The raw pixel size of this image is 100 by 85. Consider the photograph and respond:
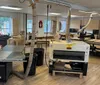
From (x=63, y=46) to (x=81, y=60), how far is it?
2.18 ft

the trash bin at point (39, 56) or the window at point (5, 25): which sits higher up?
the window at point (5, 25)

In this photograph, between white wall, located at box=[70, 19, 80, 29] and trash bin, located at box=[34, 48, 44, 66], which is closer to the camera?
trash bin, located at box=[34, 48, 44, 66]

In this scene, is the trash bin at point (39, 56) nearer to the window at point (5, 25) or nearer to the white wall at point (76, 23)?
the window at point (5, 25)

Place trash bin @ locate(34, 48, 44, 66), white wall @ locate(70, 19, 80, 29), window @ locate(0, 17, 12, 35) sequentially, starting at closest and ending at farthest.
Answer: trash bin @ locate(34, 48, 44, 66) → window @ locate(0, 17, 12, 35) → white wall @ locate(70, 19, 80, 29)

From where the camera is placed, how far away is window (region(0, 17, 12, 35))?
30.6 feet

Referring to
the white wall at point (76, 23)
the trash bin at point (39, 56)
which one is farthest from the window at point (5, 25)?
the white wall at point (76, 23)

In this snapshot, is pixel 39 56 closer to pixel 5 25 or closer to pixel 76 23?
pixel 5 25

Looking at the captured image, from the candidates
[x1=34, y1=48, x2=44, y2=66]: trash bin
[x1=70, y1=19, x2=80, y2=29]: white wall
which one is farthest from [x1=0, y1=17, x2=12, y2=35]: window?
[x1=70, y1=19, x2=80, y2=29]: white wall

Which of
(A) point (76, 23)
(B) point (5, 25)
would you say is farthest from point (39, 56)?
(A) point (76, 23)

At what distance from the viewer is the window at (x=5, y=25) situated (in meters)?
9.33

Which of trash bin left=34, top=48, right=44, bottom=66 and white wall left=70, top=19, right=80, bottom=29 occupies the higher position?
white wall left=70, top=19, right=80, bottom=29

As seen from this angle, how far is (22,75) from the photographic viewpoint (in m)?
4.16

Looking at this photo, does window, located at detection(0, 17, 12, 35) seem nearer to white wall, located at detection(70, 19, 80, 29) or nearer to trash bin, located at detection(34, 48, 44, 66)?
trash bin, located at detection(34, 48, 44, 66)

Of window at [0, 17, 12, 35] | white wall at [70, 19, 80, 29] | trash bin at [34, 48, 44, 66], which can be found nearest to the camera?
trash bin at [34, 48, 44, 66]
